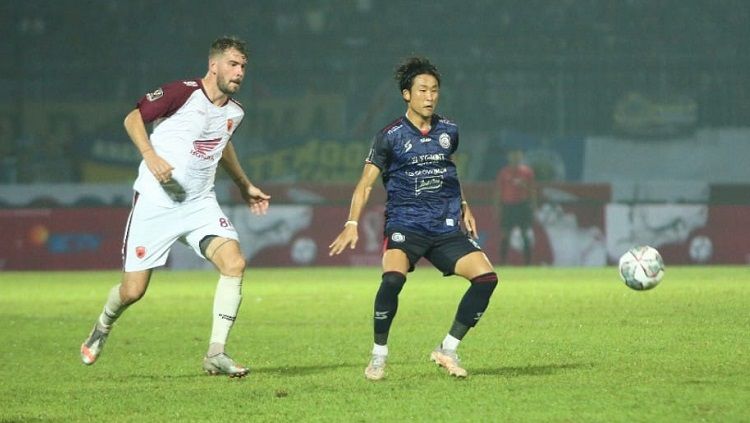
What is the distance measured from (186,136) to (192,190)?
0.35 m

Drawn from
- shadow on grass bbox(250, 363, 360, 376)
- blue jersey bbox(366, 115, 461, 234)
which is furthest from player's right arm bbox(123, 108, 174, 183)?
shadow on grass bbox(250, 363, 360, 376)

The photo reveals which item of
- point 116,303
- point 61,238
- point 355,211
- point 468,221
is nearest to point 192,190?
point 116,303

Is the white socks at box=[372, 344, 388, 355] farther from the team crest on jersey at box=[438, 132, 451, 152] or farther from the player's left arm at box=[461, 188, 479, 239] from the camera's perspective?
the team crest on jersey at box=[438, 132, 451, 152]

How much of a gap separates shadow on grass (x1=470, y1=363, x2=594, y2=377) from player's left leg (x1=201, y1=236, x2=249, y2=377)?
1537 millimetres

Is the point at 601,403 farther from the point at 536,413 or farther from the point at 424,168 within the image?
the point at 424,168

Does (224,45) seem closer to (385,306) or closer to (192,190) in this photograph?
(192,190)

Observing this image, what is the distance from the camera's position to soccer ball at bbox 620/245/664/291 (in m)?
11.6

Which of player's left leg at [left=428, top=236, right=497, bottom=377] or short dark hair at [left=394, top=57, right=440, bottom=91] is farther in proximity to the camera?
short dark hair at [left=394, top=57, right=440, bottom=91]

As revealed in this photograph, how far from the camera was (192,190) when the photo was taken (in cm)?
877

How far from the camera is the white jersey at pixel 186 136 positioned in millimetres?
8641

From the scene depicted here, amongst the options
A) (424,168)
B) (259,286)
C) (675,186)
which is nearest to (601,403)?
(424,168)

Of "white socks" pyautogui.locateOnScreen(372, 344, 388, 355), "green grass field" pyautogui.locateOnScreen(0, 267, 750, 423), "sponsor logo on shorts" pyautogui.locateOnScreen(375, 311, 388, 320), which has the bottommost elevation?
"green grass field" pyautogui.locateOnScreen(0, 267, 750, 423)

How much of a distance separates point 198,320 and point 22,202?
14972mm

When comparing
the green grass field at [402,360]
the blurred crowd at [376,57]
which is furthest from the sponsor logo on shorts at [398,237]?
the blurred crowd at [376,57]
